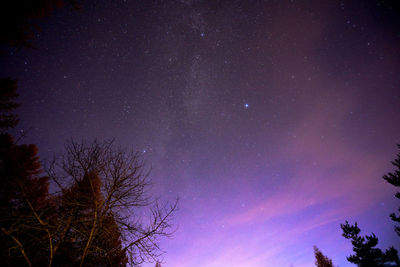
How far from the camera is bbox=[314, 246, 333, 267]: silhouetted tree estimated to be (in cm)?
2437

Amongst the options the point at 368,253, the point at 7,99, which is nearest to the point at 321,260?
the point at 368,253

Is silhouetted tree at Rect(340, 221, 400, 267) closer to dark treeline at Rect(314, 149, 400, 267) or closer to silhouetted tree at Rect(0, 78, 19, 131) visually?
dark treeline at Rect(314, 149, 400, 267)

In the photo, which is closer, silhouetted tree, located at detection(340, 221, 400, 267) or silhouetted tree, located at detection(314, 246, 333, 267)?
silhouetted tree, located at detection(340, 221, 400, 267)

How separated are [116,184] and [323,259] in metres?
34.6

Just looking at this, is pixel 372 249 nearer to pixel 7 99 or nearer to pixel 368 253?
pixel 368 253

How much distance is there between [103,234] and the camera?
4883 mm

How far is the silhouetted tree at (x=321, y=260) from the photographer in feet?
80.0

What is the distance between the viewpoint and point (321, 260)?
24953 millimetres

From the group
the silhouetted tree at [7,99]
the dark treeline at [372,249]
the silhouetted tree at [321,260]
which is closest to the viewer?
the silhouetted tree at [7,99]

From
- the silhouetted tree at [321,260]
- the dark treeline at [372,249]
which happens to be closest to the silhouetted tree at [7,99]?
the dark treeline at [372,249]

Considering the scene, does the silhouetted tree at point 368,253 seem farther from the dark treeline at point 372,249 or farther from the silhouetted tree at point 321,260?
the silhouetted tree at point 321,260

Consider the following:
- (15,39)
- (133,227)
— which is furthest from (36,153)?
(133,227)

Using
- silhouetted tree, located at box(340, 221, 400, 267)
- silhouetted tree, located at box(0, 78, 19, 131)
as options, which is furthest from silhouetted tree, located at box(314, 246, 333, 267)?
silhouetted tree, located at box(0, 78, 19, 131)

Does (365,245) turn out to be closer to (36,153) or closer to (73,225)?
(73,225)
